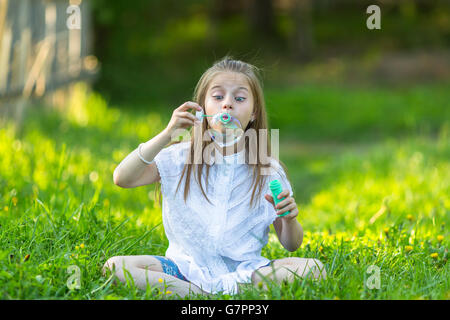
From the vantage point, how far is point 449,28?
1834 centimetres

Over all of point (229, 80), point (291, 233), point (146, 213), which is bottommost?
point (146, 213)

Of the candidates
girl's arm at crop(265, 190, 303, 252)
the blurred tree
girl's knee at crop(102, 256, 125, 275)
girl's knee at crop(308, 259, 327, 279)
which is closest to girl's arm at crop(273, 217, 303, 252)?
girl's arm at crop(265, 190, 303, 252)

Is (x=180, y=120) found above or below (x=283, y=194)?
above

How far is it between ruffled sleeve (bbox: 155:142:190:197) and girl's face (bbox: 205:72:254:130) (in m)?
0.25

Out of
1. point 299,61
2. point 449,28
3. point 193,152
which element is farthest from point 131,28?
point 193,152

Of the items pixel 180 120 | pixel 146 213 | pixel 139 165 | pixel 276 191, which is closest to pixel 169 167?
pixel 139 165

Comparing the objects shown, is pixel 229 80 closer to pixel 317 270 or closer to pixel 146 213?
pixel 317 270

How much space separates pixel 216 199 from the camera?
2.92 meters

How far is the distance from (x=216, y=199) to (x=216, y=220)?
0.33ft

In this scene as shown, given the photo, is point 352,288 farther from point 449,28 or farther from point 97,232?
point 449,28

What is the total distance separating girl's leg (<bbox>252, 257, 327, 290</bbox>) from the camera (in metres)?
2.69

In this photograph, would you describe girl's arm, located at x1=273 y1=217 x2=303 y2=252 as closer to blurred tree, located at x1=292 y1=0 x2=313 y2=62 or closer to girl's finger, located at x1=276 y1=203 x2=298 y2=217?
girl's finger, located at x1=276 y1=203 x2=298 y2=217

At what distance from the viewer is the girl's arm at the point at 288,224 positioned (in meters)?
2.68

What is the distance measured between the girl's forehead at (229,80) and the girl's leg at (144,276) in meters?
0.86
